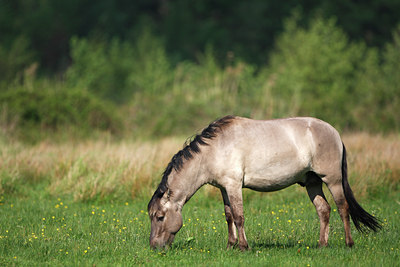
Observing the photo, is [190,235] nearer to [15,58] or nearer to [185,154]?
[185,154]

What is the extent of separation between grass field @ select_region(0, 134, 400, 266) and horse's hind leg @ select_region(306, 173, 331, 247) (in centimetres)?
18

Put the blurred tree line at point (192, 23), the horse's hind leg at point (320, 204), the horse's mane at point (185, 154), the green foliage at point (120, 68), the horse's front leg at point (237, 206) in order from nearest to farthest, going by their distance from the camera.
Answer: the horse's front leg at point (237, 206) < the horse's mane at point (185, 154) < the horse's hind leg at point (320, 204) < the green foliage at point (120, 68) < the blurred tree line at point (192, 23)

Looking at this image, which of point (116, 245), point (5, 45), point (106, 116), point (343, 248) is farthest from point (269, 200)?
point (5, 45)

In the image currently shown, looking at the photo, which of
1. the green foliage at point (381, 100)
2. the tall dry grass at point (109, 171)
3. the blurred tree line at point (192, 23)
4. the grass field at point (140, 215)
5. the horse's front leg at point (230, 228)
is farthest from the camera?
the blurred tree line at point (192, 23)

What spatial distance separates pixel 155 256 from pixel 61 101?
14.0 meters

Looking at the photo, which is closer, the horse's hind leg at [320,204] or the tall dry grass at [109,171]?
the horse's hind leg at [320,204]

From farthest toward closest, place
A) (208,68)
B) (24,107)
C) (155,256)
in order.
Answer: (208,68)
(24,107)
(155,256)

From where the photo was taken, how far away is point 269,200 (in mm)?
11047

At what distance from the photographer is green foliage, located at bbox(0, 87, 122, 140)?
1842cm

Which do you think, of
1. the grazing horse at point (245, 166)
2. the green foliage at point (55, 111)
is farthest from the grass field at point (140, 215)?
the green foliage at point (55, 111)

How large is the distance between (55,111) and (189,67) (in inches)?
359

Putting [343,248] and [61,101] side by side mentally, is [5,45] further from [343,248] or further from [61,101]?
[343,248]

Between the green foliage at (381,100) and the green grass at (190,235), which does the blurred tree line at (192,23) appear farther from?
the green grass at (190,235)

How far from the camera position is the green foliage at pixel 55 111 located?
1842 centimetres
